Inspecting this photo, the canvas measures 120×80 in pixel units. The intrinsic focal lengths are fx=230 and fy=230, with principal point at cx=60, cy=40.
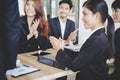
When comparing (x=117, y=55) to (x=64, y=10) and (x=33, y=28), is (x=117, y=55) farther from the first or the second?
(x=33, y=28)

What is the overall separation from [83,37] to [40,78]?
1650 mm

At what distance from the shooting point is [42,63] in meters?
2.36

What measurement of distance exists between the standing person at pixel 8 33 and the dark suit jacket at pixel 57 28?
1704 millimetres

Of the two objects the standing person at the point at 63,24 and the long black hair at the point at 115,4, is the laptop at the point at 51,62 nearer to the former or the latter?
the standing person at the point at 63,24

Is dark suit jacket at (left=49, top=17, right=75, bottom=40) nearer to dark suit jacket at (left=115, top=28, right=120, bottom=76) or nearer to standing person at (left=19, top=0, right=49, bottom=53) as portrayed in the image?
standing person at (left=19, top=0, right=49, bottom=53)

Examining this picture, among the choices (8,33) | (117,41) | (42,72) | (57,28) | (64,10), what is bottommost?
(42,72)

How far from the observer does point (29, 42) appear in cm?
297

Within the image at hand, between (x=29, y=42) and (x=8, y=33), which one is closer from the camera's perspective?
(x=8, y=33)

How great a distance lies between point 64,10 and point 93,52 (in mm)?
1397

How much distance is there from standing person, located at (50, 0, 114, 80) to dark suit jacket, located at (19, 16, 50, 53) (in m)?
0.96

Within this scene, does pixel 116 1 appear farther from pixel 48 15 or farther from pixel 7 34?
pixel 7 34

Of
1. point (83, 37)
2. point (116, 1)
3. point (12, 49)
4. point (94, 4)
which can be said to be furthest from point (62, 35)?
point (12, 49)

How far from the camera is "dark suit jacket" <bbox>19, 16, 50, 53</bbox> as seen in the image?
2.88m

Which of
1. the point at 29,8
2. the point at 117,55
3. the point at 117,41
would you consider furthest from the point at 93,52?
the point at 29,8
